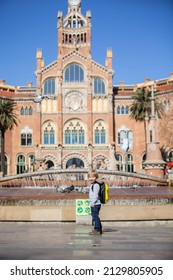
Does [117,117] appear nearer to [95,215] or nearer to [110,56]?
[110,56]

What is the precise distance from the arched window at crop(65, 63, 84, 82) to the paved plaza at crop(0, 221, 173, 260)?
49.9m

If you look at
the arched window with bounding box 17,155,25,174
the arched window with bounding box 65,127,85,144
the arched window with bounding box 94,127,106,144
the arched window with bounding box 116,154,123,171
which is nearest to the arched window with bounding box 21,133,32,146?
the arched window with bounding box 17,155,25,174

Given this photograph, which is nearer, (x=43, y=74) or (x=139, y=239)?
(x=139, y=239)

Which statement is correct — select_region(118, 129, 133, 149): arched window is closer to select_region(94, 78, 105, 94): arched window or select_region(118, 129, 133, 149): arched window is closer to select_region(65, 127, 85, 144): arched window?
select_region(65, 127, 85, 144): arched window

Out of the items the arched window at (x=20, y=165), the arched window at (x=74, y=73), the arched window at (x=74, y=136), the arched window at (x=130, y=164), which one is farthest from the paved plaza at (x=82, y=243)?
the arched window at (x=74, y=73)

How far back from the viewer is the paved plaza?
537 cm

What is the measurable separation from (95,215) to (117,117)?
50.9 m

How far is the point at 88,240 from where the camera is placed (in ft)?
23.4

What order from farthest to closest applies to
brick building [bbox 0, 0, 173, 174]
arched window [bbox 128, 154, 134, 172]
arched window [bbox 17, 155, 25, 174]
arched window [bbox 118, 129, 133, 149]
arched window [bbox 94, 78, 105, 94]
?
arched window [bbox 94, 78, 105, 94]
arched window [bbox 128, 154, 134, 172]
arched window [bbox 17, 155, 25, 174]
arched window [bbox 118, 129, 133, 149]
brick building [bbox 0, 0, 173, 174]

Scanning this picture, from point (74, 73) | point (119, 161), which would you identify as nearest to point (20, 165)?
point (119, 161)

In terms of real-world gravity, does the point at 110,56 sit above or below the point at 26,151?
above

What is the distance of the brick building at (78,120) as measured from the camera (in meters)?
55.3
